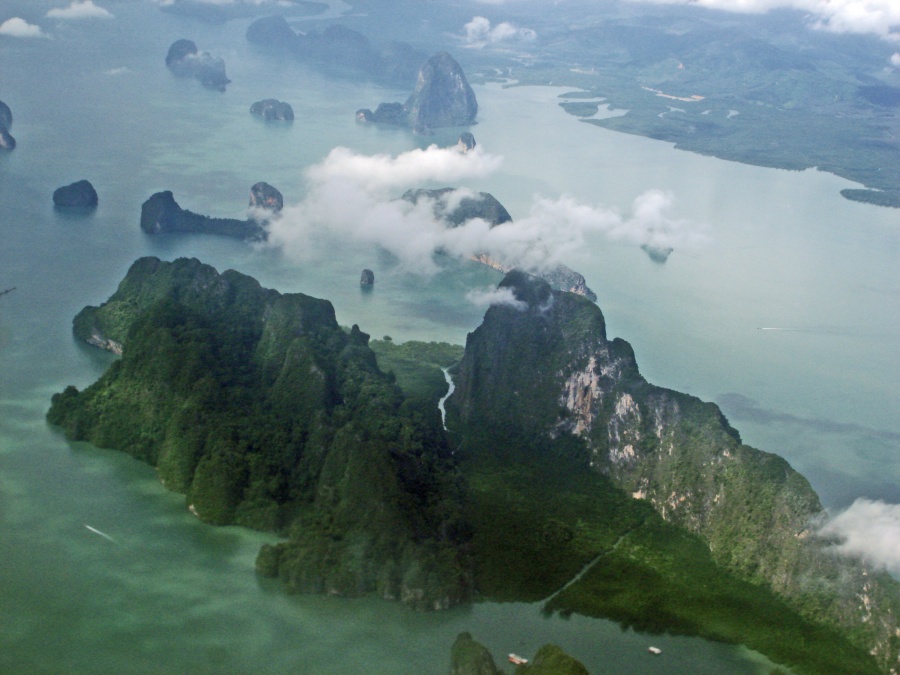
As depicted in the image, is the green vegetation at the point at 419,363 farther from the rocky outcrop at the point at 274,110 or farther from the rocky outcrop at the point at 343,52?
the rocky outcrop at the point at 343,52

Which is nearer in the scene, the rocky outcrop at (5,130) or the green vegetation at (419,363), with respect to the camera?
the green vegetation at (419,363)

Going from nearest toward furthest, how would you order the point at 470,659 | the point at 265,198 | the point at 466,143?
the point at 470,659 → the point at 265,198 → the point at 466,143

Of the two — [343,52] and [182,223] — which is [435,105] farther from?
[182,223]

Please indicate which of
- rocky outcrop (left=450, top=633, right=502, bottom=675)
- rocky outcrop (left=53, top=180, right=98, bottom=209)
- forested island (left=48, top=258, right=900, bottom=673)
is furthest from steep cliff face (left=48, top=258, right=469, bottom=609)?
rocky outcrop (left=53, top=180, right=98, bottom=209)

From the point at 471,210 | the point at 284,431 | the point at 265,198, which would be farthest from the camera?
the point at 265,198

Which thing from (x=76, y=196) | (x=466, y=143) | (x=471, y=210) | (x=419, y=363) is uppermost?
(x=466, y=143)

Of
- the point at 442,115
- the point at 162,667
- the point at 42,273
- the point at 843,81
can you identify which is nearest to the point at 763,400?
the point at 162,667

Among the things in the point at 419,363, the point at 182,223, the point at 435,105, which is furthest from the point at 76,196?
the point at 435,105

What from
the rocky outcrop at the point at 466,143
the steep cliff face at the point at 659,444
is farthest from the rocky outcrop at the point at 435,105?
the steep cliff face at the point at 659,444
